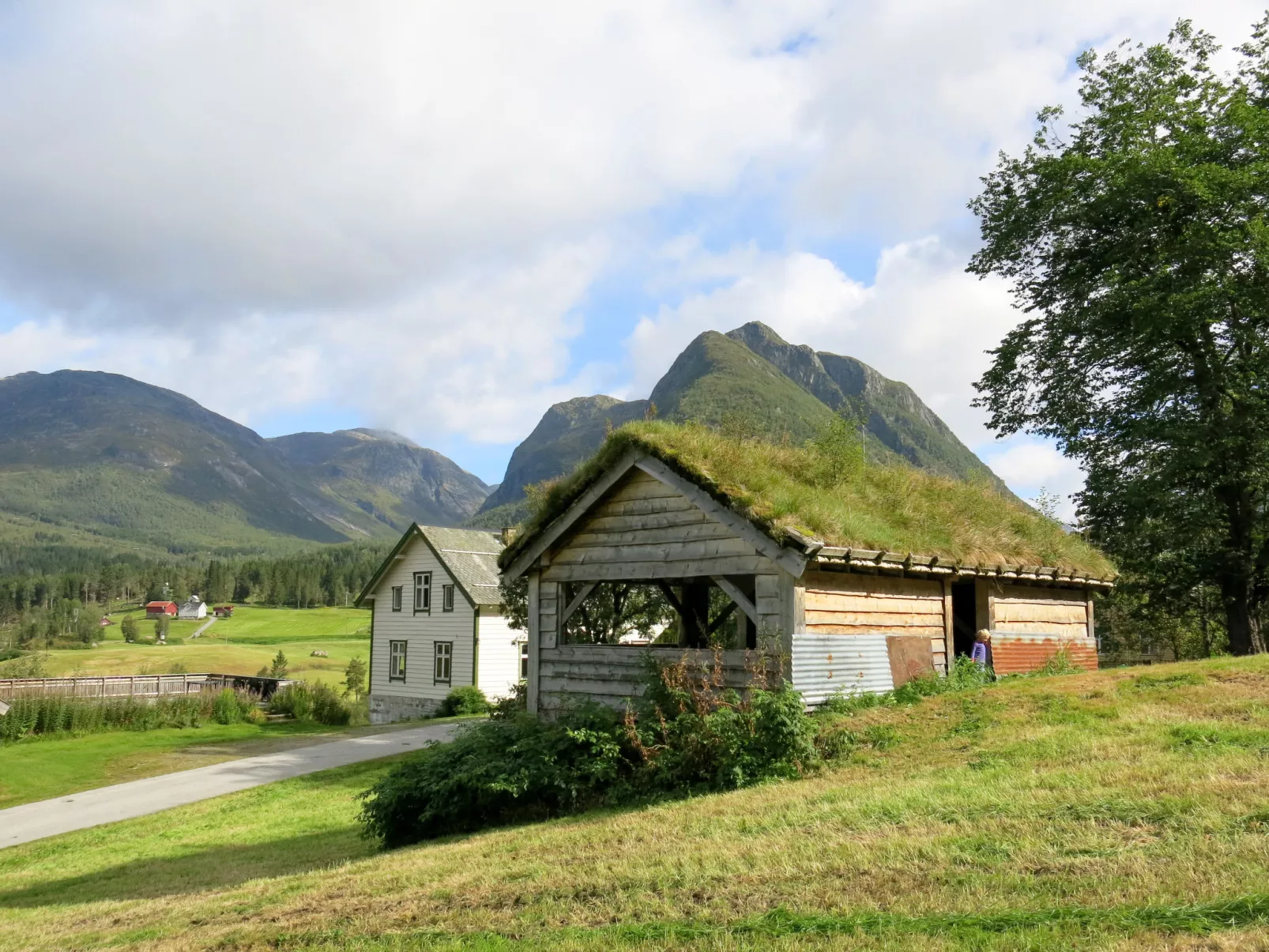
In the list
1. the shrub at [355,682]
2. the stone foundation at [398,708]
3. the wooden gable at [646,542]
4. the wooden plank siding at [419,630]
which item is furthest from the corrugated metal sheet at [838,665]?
the shrub at [355,682]

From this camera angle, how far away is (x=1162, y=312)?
2327 cm

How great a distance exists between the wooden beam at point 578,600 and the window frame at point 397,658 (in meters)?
29.5

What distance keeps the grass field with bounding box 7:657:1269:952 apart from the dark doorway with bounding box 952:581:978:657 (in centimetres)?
448

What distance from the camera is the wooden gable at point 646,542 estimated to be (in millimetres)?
13891

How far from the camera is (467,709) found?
3903cm

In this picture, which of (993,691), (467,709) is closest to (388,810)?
(993,691)

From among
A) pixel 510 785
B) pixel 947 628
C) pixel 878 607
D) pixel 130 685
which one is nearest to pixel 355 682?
pixel 130 685

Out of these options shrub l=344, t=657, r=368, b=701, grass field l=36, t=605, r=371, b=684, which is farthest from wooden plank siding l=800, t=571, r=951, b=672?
shrub l=344, t=657, r=368, b=701

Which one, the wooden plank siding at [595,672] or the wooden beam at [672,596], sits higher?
the wooden beam at [672,596]

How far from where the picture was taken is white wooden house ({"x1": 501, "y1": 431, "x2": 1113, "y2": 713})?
43.2ft

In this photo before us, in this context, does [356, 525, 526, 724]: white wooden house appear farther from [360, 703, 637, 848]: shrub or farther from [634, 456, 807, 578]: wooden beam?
[360, 703, 637, 848]: shrub

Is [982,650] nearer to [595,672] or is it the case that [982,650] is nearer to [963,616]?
[963,616]

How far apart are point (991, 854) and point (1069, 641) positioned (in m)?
13.5

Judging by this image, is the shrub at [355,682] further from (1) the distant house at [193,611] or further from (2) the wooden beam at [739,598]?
(1) the distant house at [193,611]
